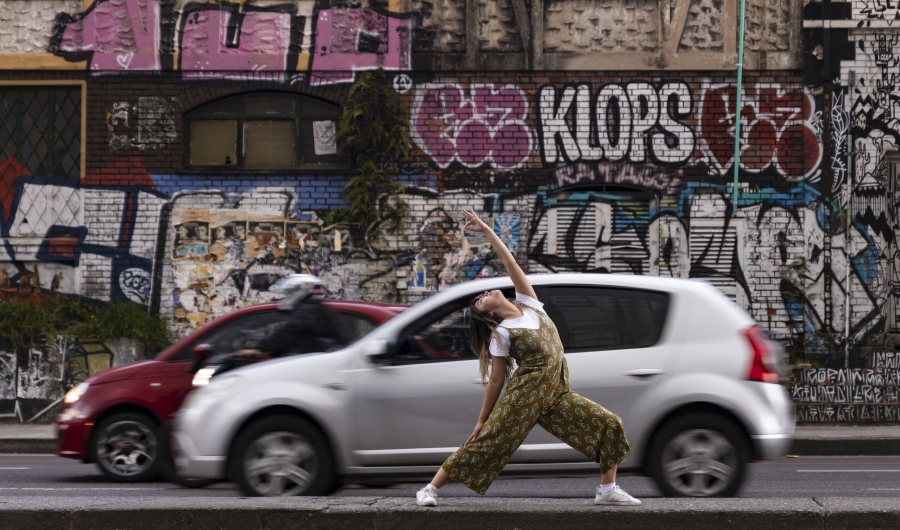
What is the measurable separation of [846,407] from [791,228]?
304 cm

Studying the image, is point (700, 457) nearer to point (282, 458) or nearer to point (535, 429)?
point (535, 429)

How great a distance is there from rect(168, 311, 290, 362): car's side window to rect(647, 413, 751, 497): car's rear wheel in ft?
12.2

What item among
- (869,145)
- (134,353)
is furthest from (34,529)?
(869,145)

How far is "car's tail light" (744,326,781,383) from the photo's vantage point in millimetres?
6805

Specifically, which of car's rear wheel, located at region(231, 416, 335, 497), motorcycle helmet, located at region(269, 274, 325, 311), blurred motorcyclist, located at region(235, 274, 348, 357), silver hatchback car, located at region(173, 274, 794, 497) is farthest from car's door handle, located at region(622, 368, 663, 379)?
motorcycle helmet, located at region(269, 274, 325, 311)

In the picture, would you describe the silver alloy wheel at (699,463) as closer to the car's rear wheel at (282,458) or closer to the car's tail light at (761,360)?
the car's tail light at (761,360)

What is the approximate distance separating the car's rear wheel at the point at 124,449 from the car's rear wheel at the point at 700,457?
4.78 meters

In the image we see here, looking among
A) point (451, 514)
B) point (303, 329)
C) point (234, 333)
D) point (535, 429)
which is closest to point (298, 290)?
point (303, 329)

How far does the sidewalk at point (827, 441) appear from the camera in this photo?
1266 centimetres

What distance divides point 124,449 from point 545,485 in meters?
3.90

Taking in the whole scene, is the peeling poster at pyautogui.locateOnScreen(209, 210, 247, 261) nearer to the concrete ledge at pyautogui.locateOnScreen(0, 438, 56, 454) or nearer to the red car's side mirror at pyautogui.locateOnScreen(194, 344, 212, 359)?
the concrete ledge at pyautogui.locateOnScreen(0, 438, 56, 454)

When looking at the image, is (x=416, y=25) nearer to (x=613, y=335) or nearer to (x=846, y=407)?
(x=846, y=407)

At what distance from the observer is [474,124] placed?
16.0 m

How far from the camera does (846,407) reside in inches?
559
